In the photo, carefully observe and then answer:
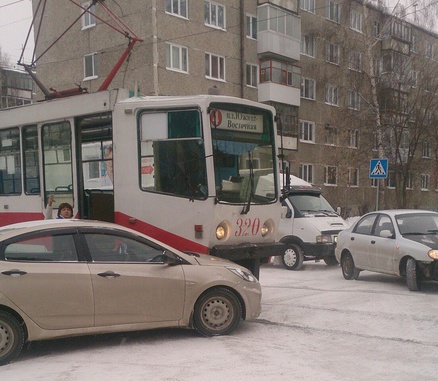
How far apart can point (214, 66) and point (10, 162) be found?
21.2 m

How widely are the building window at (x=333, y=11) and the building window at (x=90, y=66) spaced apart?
1685 centimetres

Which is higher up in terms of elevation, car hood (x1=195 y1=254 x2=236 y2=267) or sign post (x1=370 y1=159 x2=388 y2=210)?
sign post (x1=370 y1=159 x2=388 y2=210)

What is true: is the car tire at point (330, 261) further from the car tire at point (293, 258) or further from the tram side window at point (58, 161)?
the tram side window at point (58, 161)

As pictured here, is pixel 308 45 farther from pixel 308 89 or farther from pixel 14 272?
pixel 14 272

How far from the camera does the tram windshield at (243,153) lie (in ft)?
27.0

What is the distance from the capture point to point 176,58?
2789 centimetres

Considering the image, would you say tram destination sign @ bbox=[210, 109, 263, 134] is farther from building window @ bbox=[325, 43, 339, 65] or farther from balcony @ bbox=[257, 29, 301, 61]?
building window @ bbox=[325, 43, 339, 65]

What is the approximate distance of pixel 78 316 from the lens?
20.4 ft

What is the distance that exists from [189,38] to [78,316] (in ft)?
Result: 78.7

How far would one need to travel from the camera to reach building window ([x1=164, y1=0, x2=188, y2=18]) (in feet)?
90.3

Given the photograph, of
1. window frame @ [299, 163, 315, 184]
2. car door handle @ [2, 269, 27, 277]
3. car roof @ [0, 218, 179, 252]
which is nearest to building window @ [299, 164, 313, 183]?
window frame @ [299, 163, 315, 184]

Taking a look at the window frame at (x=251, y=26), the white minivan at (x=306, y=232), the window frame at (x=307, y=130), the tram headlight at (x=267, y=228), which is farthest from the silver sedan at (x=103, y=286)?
the window frame at (x=307, y=130)

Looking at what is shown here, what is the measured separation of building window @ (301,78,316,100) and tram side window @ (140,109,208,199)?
28865 mm

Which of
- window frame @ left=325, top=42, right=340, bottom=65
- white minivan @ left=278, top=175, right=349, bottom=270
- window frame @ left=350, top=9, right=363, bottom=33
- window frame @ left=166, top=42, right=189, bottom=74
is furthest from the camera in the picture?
window frame @ left=350, top=9, right=363, bottom=33
